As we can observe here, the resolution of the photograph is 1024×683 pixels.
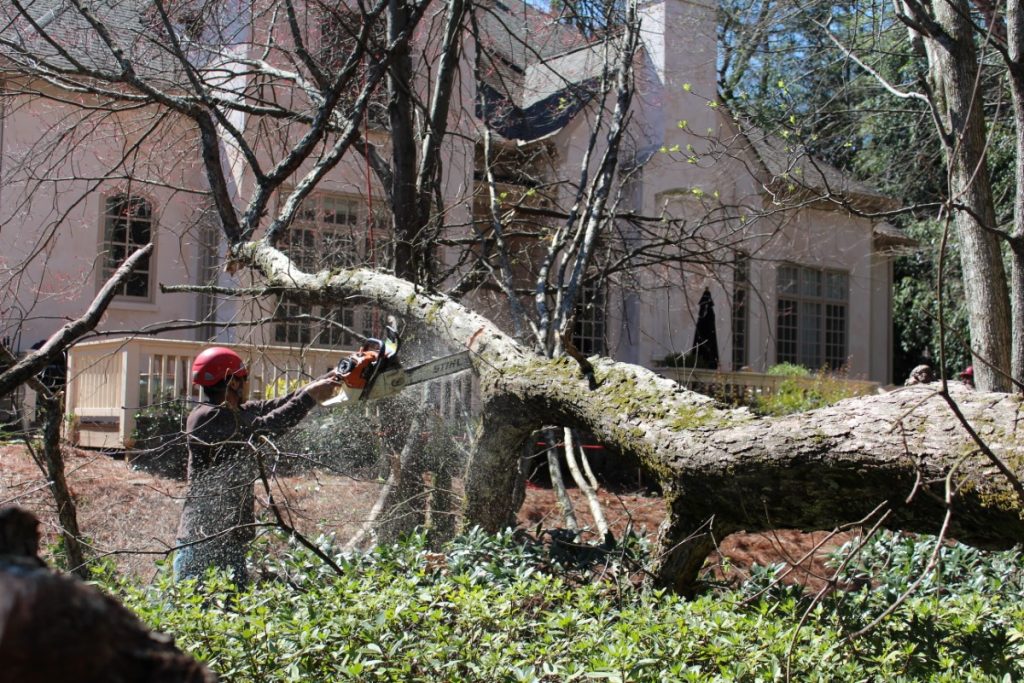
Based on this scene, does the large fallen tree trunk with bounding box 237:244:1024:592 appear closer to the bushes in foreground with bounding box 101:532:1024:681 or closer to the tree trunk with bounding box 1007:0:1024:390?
the bushes in foreground with bounding box 101:532:1024:681

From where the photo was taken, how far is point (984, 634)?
4.20 m

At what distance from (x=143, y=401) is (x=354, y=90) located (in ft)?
13.4

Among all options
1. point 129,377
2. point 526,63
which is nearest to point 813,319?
point 526,63

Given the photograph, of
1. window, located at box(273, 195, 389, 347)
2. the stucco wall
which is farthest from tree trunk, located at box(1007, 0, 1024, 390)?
the stucco wall

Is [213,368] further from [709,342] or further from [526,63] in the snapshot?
[709,342]

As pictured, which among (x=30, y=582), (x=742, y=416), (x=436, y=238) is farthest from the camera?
(x=436, y=238)

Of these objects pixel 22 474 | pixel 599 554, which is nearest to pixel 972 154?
pixel 599 554

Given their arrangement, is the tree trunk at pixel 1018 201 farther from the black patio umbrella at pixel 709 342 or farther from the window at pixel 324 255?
the black patio umbrella at pixel 709 342

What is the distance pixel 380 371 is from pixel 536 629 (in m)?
2.00

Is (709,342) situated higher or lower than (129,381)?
higher

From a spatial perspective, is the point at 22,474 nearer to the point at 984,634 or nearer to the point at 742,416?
the point at 742,416

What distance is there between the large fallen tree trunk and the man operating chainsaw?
96 cm

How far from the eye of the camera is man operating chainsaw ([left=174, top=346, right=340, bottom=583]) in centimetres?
557

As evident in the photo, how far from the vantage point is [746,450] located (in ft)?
12.1
